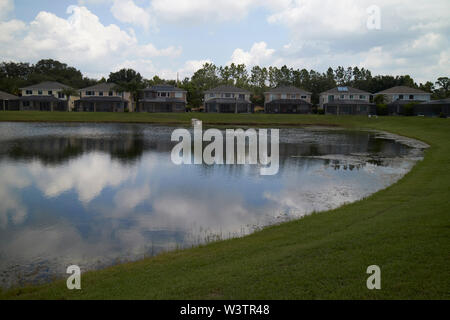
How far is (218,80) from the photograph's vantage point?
12812 cm

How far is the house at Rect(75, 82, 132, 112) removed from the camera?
90.8m

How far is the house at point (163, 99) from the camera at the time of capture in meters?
92.2

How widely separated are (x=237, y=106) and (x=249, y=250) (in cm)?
8521

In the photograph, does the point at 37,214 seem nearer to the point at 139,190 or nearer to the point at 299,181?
the point at 139,190

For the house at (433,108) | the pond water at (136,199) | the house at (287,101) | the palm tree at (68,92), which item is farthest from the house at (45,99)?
the house at (433,108)

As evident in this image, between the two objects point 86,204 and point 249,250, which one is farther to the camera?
point 86,204

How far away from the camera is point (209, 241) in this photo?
11625mm

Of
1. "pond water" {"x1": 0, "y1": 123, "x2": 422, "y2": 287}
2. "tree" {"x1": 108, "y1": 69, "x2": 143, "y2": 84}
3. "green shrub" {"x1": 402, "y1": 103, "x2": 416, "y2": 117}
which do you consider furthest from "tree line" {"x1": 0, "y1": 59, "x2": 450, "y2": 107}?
"pond water" {"x1": 0, "y1": 123, "x2": 422, "y2": 287}

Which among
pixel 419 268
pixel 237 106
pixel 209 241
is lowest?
pixel 209 241

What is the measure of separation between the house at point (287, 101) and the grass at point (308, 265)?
81519mm

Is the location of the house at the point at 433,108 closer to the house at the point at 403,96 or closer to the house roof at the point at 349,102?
the house at the point at 403,96

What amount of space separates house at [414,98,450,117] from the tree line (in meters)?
28.7
